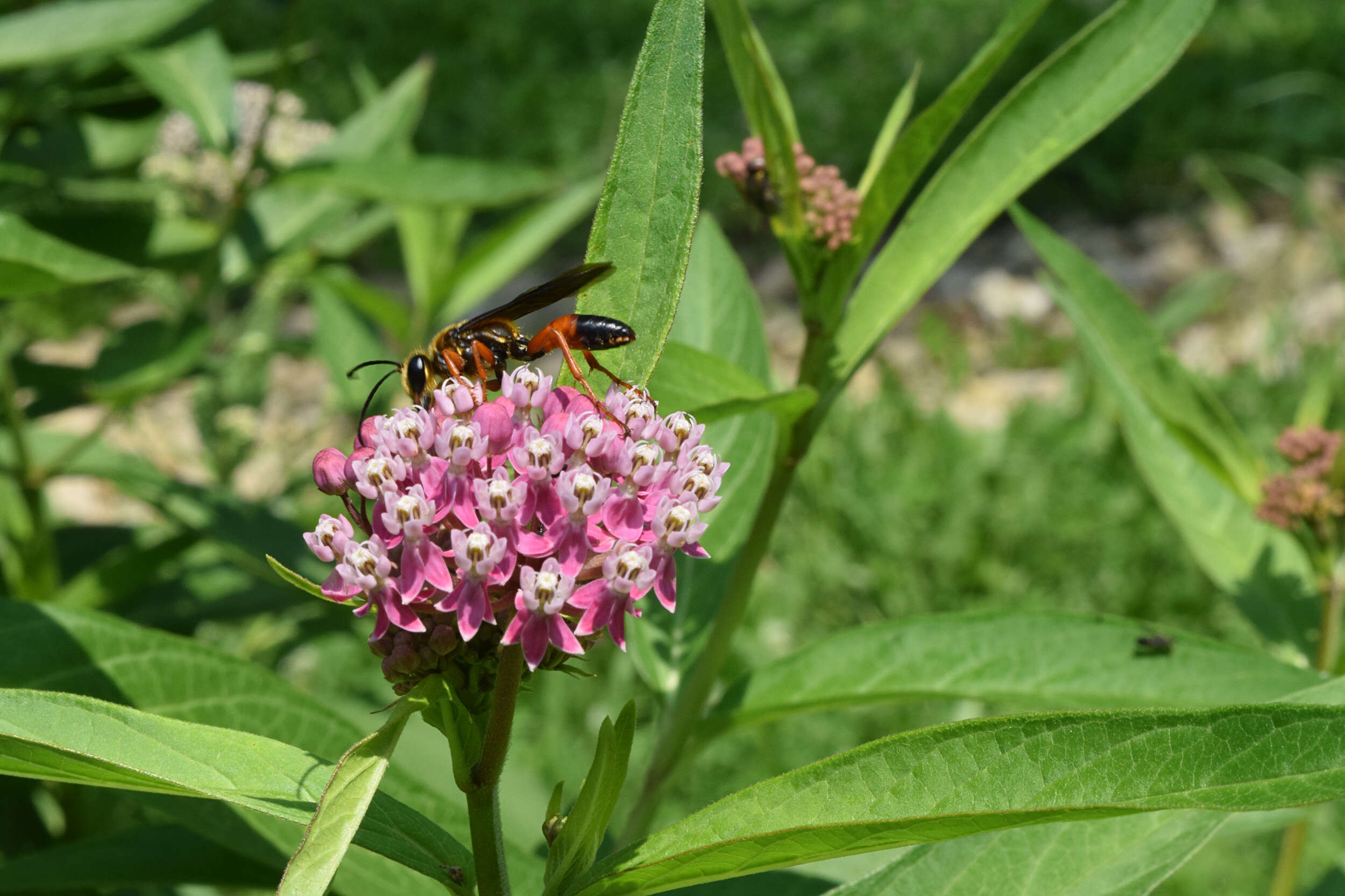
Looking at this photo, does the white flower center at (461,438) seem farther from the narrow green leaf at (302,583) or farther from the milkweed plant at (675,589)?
the narrow green leaf at (302,583)

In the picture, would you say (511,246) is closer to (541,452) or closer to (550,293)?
(550,293)

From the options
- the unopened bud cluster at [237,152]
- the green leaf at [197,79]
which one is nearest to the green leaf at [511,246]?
the unopened bud cluster at [237,152]

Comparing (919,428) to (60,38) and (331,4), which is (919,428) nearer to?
(60,38)

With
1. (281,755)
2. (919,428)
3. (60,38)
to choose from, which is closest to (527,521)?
(281,755)

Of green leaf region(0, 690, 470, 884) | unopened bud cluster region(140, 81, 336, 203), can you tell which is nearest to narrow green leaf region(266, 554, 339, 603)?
green leaf region(0, 690, 470, 884)

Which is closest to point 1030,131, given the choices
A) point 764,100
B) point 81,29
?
point 764,100

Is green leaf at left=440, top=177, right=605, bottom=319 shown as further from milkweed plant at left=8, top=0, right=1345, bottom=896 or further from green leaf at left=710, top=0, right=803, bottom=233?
green leaf at left=710, top=0, right=803, bottom=233
